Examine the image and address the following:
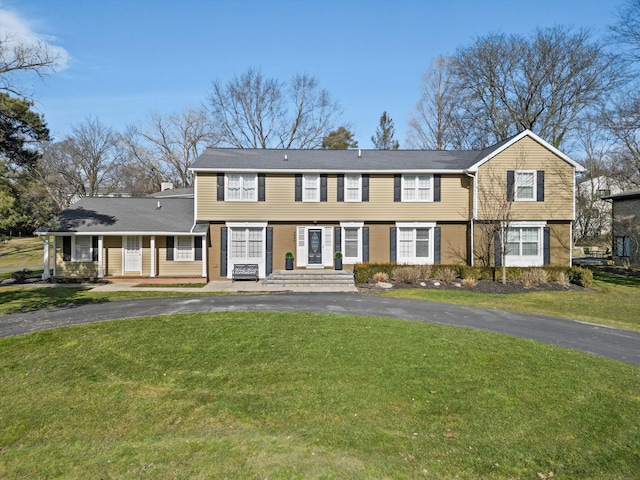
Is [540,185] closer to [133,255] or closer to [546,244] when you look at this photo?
[546,244]

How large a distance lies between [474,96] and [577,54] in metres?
8.24

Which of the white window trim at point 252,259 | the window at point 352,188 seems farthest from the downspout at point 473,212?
the white window trim at point 252,259

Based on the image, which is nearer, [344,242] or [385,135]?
[344,242]

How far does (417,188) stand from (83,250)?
1812 cm

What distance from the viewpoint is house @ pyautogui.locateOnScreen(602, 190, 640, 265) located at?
27.1 metres

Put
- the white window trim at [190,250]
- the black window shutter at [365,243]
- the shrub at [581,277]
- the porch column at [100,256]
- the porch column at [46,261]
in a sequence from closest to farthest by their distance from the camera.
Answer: the shrub at [581,277] < the porch column at [46,261] < the porch column at [100,256] < the white window trim at [190,250] < the black window shutter at [365,243]

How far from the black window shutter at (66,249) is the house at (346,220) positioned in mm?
53

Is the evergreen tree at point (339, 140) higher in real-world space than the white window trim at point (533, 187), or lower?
higher

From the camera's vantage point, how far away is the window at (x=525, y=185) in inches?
820

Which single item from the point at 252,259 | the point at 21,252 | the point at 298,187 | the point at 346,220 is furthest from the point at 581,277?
the point at 21,252

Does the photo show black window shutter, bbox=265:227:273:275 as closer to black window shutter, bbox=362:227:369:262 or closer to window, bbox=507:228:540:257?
black window shutter, bbox=362:227:369:262

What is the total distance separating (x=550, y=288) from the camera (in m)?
18.4

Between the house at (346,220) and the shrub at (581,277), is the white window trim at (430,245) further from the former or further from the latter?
the shrub at (581,277)

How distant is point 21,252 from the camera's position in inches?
1535
